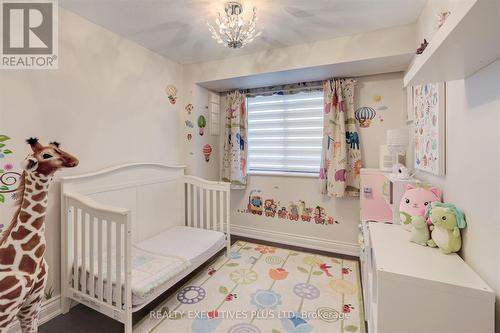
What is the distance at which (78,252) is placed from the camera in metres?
1.78

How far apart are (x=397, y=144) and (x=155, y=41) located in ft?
8.03

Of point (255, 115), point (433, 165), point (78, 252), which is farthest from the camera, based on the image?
point (255, 115)

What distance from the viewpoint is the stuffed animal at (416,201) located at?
4.44 feet

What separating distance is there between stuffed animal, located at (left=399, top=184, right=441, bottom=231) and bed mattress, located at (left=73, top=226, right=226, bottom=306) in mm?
1592

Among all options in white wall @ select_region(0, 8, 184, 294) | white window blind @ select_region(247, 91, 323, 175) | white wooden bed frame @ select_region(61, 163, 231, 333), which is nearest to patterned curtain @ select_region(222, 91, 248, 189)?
white window blind @ select_region(247, 91, 323, 175)

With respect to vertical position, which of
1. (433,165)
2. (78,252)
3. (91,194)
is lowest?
(78,252)

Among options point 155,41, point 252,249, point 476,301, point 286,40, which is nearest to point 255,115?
point 286,40

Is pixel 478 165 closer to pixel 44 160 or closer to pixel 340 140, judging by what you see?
pixel 340 140

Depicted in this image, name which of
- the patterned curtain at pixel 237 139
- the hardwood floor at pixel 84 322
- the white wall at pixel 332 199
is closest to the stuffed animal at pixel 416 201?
the white wall at pixel 332 199

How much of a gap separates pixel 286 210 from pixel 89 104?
2397mm

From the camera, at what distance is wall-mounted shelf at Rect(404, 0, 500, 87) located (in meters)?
0.55

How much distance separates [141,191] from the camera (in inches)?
91.4

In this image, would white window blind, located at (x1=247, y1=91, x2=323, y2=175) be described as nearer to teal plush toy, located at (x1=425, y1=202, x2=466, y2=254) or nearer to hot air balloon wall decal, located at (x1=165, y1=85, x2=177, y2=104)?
hot air balloon wall decal, located at (x1=165, y1=85, x2=177, y2=104)

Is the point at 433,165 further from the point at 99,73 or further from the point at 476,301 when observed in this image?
the point at 99,73
